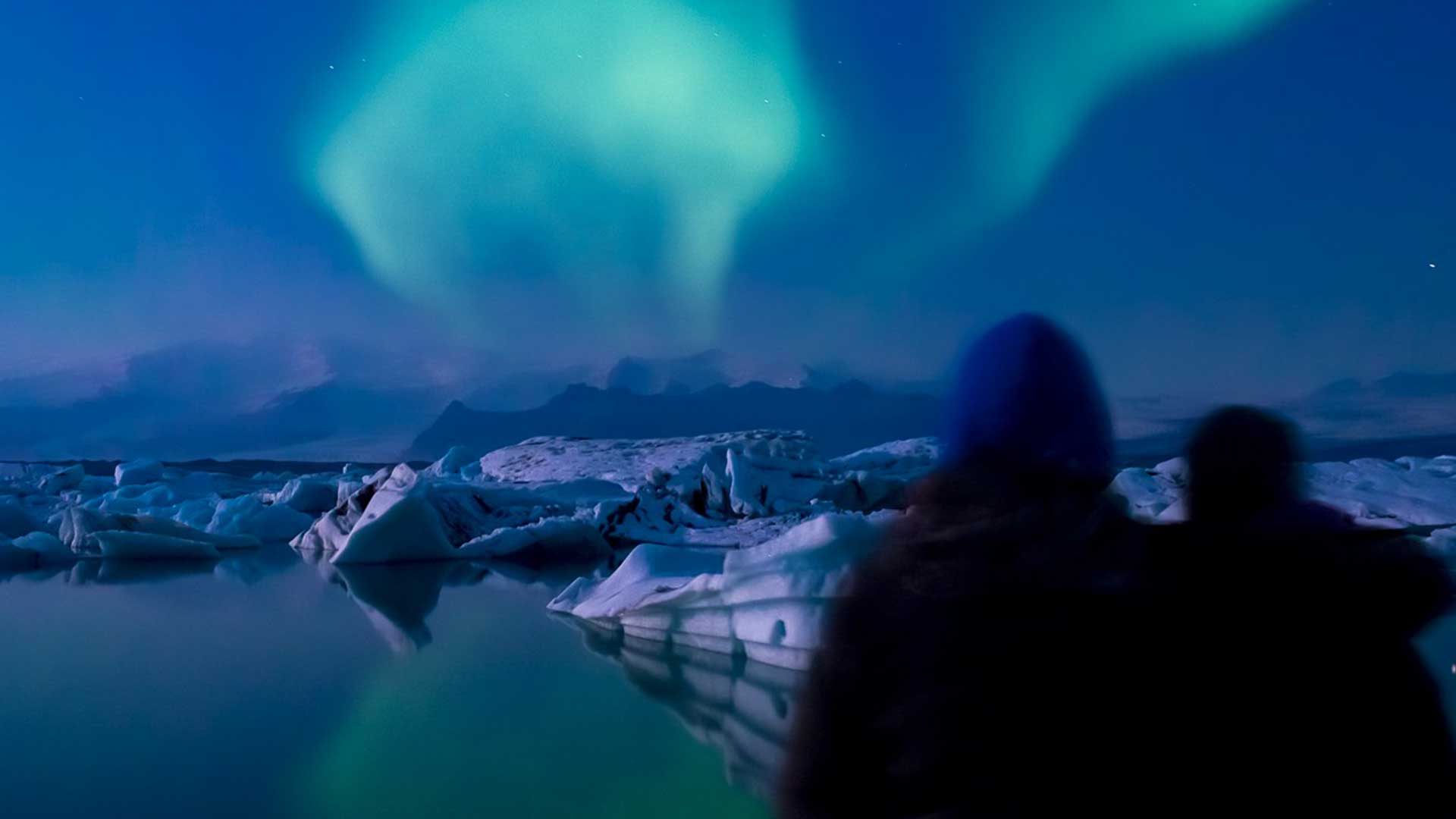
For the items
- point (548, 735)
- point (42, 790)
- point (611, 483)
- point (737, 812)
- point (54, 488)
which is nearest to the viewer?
point (737, 812)

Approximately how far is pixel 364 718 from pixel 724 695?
1.11 m

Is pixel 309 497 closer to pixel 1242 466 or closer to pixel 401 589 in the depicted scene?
pixel 401 589

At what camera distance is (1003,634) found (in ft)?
3.00

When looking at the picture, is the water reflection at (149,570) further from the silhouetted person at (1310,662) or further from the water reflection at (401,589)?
the silhouetted person at (1310,662)

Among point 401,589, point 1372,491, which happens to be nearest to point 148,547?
point 401,589

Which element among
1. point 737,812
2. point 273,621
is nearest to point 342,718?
point 737,812

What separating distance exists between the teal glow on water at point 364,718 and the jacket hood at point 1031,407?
1519 mm

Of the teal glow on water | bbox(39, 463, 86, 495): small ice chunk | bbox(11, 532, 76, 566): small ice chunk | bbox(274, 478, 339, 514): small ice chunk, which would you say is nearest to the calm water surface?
the teal glow on water

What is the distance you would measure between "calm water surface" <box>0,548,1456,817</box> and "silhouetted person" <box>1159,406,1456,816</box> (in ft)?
1.79

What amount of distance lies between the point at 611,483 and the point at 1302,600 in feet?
41.5

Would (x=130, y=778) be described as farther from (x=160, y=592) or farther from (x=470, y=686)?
(x=160, y=592)

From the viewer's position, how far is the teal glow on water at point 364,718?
238 cm

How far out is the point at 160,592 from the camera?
6371 mm

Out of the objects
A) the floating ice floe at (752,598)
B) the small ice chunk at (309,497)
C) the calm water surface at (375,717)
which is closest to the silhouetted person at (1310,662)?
the calm water surface at (375,717)
